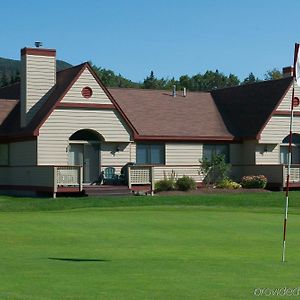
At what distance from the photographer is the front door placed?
3828 cm

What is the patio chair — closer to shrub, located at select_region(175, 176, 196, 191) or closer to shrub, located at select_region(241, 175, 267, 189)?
shrub, located at select_region(175, 176, 196, 191)

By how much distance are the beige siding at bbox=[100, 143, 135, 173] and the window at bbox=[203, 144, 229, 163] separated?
203 inches

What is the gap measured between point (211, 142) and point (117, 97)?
5.95 m

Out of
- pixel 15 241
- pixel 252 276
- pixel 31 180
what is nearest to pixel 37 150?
pixel 31 180

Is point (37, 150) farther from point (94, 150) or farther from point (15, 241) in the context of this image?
point (15, 241)

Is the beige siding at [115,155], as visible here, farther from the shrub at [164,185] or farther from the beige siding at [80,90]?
the beige siding at [80,90]

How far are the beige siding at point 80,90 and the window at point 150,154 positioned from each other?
3.58 meters

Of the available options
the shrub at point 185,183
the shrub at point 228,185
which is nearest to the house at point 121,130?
the shrub at point 185,183

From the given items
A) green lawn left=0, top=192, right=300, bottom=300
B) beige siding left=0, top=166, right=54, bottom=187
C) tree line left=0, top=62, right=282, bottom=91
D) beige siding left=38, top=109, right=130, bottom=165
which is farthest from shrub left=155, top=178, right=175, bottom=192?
tree line left=0, top=62, right=282, bottom=91

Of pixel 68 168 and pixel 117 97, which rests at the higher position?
pixel 117 97

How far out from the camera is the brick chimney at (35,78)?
126ft

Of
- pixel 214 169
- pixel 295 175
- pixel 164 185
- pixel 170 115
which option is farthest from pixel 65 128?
pixel 295 175

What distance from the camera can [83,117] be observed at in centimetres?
3784

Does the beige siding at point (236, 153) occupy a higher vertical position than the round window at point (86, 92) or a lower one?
lower
